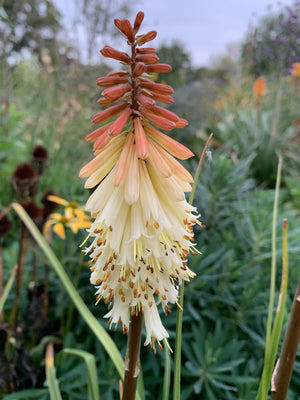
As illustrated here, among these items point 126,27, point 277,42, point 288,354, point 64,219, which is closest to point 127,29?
point 126,27

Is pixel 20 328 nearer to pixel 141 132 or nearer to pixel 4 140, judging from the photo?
pixel 141 132

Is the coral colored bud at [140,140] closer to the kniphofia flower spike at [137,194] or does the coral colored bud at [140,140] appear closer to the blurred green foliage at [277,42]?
the kniphofia flower spike at [137,194]

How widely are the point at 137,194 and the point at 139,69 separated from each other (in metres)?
0.23

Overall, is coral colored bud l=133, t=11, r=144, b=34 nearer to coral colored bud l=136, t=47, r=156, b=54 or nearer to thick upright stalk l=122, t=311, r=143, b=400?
coral colored bud l=136, t=47, r=156, b=54

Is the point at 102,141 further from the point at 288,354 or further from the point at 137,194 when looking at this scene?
the point at 288,354

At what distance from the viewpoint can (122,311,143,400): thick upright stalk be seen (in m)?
0.69

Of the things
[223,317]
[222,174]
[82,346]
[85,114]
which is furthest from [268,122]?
[82,346]

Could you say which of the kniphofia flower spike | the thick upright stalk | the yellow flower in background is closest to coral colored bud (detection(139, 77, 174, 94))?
the kniphofia flower spike

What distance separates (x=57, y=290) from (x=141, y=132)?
4.52 ft

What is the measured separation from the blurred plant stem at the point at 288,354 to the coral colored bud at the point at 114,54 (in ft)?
1.91

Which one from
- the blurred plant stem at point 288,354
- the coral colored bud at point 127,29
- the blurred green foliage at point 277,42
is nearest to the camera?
the coral colored bud at point 127,29

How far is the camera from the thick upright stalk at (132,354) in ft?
2.26

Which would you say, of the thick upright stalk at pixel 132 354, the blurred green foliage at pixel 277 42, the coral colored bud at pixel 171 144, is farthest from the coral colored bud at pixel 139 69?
the blurred green foliage at pixel 277 42

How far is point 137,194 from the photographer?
65 centimetres
